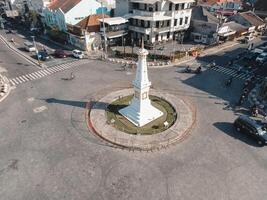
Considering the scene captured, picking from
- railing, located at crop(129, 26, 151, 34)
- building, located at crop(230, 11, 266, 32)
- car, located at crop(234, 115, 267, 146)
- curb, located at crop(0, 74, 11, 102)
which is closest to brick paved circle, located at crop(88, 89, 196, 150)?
car, located at crop(234, 115, 267, 146)

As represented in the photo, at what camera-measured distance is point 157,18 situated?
61.6 meters

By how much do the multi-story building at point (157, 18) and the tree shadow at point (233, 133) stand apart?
36.2 m

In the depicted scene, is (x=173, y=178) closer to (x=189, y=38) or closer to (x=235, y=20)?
(x=189, y=38)

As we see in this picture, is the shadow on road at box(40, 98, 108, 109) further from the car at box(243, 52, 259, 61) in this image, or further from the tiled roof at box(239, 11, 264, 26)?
the tiled roof at box(239, 11, 264, 26)

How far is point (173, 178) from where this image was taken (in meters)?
25.9

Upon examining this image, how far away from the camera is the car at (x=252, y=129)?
30344 millimetres

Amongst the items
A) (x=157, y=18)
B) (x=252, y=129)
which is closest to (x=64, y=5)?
(x=157, y=18)

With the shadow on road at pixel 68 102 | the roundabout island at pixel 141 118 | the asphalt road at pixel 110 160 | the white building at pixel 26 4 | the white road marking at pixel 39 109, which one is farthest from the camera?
the white building at pixel 26 4

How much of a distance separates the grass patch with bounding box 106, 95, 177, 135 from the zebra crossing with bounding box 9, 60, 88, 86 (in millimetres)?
19182

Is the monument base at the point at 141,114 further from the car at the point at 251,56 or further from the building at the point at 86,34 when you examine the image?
the car at the point at 251,56

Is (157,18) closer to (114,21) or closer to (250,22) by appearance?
(114,21)

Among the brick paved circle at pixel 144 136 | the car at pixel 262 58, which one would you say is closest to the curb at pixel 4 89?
the brick paved circle at pixel 144 136

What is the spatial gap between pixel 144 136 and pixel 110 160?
20.4 ft

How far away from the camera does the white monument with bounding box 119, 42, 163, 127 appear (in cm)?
3282
